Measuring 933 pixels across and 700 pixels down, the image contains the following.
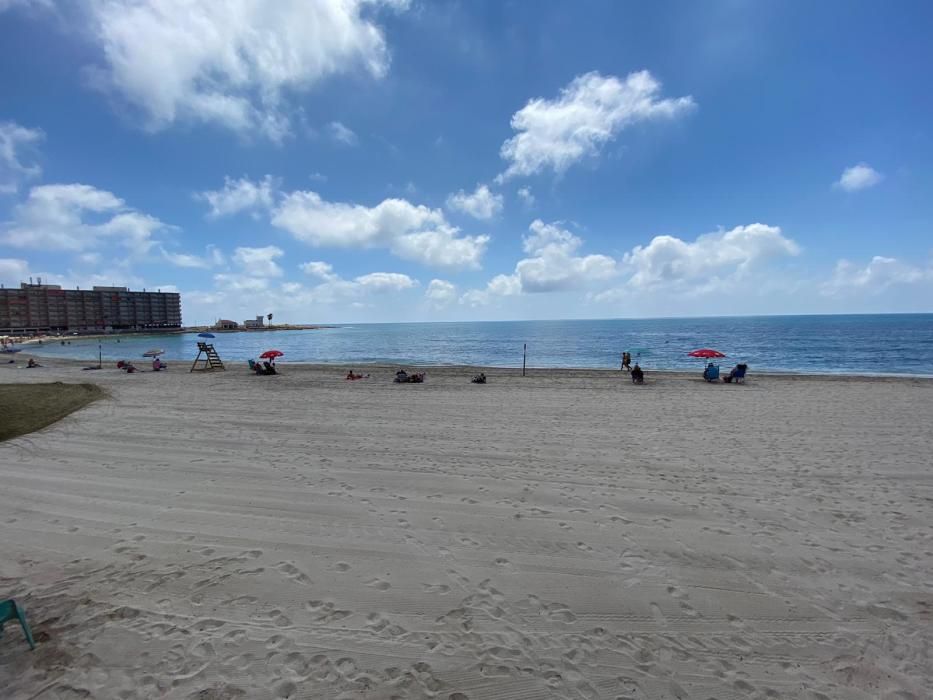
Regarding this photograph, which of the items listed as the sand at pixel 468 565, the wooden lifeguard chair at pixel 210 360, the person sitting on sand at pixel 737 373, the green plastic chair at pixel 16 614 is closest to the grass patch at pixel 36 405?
the sand at pixel 468 565

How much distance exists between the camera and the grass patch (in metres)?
9.58

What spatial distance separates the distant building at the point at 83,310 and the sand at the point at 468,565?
14371 centimetres

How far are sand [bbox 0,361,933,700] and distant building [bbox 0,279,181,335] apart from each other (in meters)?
144

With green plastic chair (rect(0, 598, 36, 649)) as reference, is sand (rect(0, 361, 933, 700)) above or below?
below

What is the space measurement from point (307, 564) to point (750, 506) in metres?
6.17

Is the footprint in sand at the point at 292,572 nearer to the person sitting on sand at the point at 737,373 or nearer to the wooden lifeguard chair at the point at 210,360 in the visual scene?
the person sitting on sand at the point at 737,373

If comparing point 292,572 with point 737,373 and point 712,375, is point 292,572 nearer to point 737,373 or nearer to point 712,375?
point 737,373

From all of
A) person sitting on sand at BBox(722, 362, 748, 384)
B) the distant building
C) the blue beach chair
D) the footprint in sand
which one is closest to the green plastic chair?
the footprint in sand

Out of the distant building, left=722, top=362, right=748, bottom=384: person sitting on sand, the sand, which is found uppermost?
the distant building

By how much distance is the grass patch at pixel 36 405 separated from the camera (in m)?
9.58

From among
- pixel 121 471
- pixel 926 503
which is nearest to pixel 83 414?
pixel 121 471

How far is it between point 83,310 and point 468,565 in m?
163

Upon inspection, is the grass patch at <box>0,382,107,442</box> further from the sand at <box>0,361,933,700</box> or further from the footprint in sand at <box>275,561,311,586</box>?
the footprint in sand at <box>275,561,311,586</box>

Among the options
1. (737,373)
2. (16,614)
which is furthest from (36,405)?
(737,373)
